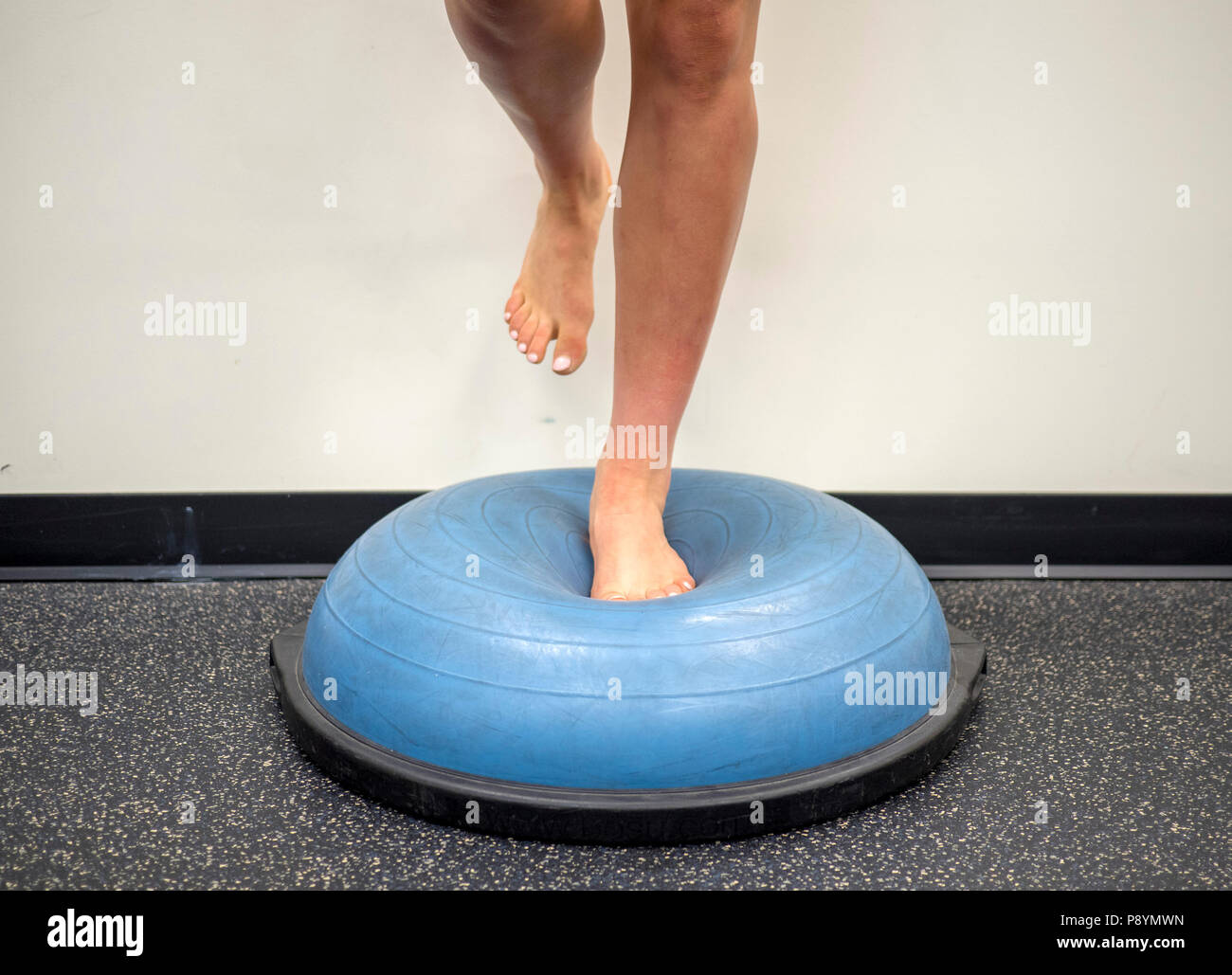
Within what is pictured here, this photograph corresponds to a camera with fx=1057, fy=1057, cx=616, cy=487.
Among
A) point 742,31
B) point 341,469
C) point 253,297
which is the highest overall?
point 742,31

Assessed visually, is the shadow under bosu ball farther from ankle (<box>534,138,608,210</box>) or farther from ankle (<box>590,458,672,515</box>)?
ankle (<box>534,138,608,210</box>)

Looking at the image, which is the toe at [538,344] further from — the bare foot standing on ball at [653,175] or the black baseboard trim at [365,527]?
the black baseboard trim at [365,527]

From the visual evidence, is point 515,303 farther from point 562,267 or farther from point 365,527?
point 365,527

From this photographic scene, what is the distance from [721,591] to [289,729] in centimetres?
48

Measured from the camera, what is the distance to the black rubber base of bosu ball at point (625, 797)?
91 centimetres

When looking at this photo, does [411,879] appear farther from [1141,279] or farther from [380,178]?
[1141,279]

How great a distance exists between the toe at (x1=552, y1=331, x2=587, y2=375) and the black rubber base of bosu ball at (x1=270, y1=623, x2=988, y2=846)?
53cm

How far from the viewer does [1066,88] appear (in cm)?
158

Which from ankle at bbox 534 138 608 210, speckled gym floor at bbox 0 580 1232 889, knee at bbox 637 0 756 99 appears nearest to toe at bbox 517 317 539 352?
ankle at bbox 534 138 608 210

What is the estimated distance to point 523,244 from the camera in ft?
5.32

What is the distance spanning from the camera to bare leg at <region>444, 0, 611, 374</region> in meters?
1.07

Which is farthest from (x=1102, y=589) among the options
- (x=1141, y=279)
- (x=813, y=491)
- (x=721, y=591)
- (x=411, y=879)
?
(x=411, y=879)

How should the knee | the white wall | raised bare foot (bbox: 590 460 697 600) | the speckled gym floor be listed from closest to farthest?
the speckled gym floor
the knee
raised bare foot (bbox: 590 460 697 600)
the white wall
